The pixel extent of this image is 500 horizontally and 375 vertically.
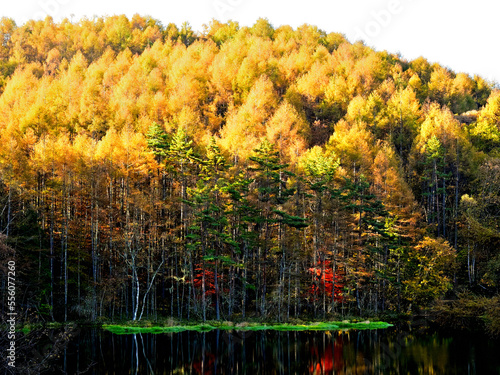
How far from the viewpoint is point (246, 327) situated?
37.3 m

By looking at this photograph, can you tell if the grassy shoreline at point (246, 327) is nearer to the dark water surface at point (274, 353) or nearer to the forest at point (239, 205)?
the dark water surface at point (274, 353)

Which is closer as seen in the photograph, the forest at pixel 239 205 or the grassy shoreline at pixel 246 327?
the grassy shoreline at pixel 246 327

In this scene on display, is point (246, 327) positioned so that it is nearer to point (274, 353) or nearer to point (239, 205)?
point (239, 205)

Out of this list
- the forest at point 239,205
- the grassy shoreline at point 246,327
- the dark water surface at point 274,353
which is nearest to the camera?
the dark water surface at point 274,353

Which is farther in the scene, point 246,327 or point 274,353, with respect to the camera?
point 246,327

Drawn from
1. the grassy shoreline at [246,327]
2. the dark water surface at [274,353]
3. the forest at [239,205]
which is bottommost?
the grassy shoreline at [246,327]

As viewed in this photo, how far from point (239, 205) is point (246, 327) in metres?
11.6

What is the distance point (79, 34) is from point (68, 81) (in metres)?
52.0

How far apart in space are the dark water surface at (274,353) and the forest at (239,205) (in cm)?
296

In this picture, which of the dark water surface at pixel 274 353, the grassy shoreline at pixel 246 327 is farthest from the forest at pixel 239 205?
the dark water surface at pixel 274 353

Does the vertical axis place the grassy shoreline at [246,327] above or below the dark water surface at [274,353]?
below

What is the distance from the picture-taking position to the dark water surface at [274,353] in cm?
2097

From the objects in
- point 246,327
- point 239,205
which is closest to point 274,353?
point 246,327

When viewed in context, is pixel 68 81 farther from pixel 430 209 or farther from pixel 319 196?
pixel 430 209
